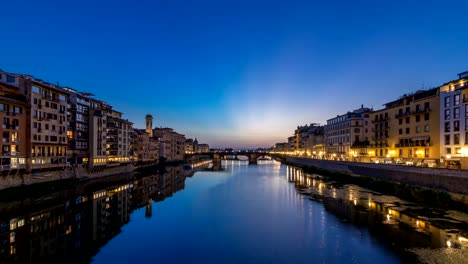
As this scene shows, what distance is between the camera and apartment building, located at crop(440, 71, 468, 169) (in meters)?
Result: 45.1

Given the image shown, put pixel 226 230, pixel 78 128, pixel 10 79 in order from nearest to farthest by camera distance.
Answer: pixel 226 230
pixel 10 79
pixel 78 128

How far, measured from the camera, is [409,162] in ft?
186

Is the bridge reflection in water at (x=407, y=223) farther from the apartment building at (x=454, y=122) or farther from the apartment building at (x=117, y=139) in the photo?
the apartment building at (x=117, y=139)

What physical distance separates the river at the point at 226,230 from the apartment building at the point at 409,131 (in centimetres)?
1817

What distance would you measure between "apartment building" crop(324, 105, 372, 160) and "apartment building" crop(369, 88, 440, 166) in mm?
13460

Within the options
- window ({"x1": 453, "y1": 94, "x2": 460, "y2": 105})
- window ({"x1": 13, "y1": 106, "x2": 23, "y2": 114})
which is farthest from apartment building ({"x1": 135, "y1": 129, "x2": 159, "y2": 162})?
window ({"x1": 453, "y1": 94, "x2": 460, "y2": 105})

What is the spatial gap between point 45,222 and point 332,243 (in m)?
28.7

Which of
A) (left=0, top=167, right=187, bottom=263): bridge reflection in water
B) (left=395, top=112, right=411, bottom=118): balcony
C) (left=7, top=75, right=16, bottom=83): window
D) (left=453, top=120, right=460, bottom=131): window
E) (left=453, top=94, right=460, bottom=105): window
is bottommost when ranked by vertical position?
(left=0, top=167, right=187, bottom=263): bridge reflection in water

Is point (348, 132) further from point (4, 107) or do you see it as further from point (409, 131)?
point (4, 107)

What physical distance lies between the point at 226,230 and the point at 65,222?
17381 millimetres

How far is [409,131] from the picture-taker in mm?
59750

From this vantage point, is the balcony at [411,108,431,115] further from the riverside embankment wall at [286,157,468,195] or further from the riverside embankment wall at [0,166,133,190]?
the riverside embankment wall at [0,166,133,190]

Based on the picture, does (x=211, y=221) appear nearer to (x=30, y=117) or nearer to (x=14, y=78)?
(x=30, y=117)

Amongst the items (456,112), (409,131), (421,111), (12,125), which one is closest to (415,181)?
(456,112)
